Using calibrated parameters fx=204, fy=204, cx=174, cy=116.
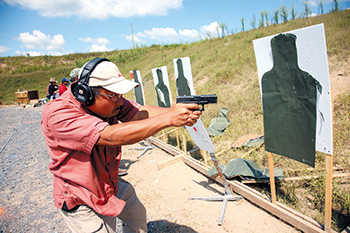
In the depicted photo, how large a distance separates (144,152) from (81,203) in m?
3.61

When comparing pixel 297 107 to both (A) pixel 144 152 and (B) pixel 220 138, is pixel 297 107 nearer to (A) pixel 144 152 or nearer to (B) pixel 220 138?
(B) pixel 220 138

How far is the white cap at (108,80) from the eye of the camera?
1218 mm

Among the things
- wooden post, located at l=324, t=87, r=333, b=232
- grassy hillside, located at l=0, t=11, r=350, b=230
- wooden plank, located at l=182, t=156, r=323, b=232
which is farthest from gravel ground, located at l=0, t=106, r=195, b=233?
grassy hillside, located at l=0, t=11, r=350, b=230

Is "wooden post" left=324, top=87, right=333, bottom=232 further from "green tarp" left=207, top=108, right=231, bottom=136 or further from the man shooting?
"green tarp" left=207, top=108, right=231, bottom=136

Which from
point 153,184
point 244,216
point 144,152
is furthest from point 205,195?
point 144,152

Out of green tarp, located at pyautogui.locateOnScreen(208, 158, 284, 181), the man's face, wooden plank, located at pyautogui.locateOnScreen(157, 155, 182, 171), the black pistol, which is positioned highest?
the man's face

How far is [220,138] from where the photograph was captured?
4.47m

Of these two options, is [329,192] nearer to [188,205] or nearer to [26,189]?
[188,205]

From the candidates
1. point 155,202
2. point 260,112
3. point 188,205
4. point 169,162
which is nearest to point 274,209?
point 188,205

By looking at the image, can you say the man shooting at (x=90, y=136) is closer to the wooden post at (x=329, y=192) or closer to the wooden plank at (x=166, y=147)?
the wooden post at (x=329, y=192)

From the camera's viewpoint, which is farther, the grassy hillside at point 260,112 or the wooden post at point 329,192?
the grassy hillside at point 260,112

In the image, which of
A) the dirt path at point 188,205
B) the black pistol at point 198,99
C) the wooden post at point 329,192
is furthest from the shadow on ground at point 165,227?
the black pistol at point 198,99

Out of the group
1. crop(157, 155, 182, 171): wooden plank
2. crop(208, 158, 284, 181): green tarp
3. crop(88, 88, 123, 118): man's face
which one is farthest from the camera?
crop(157, 155, 182, 171): wooden plank

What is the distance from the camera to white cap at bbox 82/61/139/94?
1.22 m
